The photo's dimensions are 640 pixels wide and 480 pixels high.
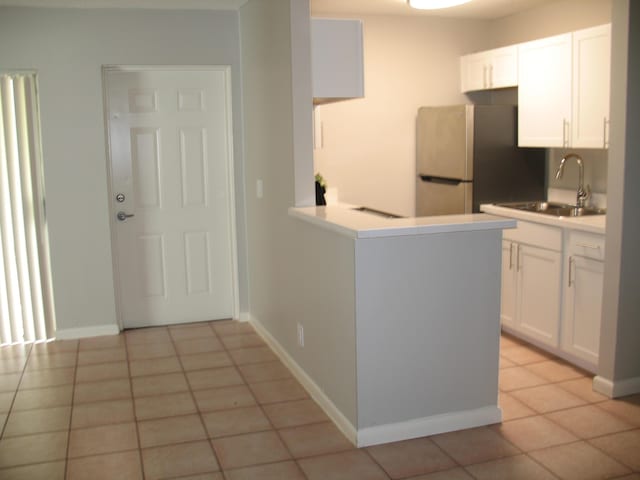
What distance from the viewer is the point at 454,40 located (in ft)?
18.2

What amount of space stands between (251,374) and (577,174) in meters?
2.68

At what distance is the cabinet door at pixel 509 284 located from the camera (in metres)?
4.49

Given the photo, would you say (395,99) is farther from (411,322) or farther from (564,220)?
(411,322)

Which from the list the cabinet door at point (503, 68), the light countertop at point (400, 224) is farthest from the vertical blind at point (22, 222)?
the cabinet door at point (503, 68)

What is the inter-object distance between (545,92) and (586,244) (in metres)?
1.24

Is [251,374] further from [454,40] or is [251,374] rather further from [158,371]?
[454,40]

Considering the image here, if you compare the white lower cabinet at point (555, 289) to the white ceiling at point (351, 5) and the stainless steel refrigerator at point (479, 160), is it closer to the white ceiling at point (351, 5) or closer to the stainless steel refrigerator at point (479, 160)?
the stainless steel refrigerator at point (479, 160)

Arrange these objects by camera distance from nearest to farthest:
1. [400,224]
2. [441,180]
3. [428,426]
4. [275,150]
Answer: [400,224] < [428,426] < [275,150] < [441,180]

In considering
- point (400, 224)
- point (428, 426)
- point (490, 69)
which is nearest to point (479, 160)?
point (490, 69)

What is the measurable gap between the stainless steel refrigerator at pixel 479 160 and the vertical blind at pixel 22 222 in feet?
9.58

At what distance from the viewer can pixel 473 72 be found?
5.43m

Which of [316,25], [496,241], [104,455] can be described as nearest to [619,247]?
[496,241]

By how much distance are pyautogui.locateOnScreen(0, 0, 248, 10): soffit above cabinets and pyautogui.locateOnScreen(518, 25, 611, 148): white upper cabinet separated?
204 centimetres

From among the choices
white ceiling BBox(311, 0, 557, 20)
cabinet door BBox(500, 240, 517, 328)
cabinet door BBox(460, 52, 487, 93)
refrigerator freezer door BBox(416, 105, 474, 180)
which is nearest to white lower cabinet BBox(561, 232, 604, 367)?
cabinet door BBox(500, 240, 517, 328)
